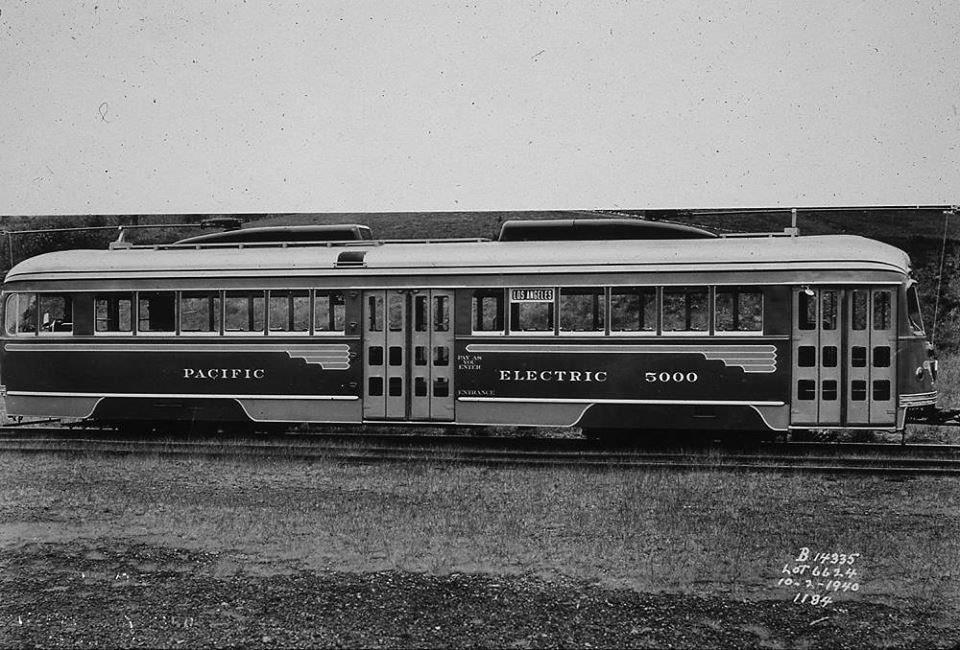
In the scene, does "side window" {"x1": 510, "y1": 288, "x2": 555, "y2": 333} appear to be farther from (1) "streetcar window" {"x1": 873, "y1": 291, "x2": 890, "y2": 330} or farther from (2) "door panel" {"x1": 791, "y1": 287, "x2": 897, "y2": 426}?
(1) "streetcar window" {"x1": 873, "y1": 291, "x2": 890, "y2": 330}

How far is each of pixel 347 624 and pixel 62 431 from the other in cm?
705

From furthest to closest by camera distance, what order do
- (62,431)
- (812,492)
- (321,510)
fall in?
(62,431) → (812,492) → (321,510)

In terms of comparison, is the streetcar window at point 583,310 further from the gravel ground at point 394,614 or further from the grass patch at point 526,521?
the gravel ground at point 394,614

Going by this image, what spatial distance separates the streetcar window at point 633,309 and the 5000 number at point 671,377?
1.74 ft

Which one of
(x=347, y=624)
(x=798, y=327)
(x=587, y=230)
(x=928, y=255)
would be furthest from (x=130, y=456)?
(x=928, y=255)

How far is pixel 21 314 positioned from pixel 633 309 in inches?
321

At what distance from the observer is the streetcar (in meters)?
9.24

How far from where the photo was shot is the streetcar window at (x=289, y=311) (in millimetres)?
10156

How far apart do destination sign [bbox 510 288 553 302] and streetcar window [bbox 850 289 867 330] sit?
346 centimetres

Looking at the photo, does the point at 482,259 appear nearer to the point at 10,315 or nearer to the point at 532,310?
the point at 532,310

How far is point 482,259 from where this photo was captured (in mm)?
9641

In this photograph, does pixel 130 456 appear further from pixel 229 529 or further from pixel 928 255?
pixel 928 255

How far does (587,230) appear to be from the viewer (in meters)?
9.48

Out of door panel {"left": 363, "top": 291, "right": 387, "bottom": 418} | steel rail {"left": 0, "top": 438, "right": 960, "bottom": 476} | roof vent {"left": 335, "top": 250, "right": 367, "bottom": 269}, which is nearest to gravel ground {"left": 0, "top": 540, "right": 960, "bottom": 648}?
steel rail {"left": 0, "top": 438, "right": 960, "bottom": 476}
